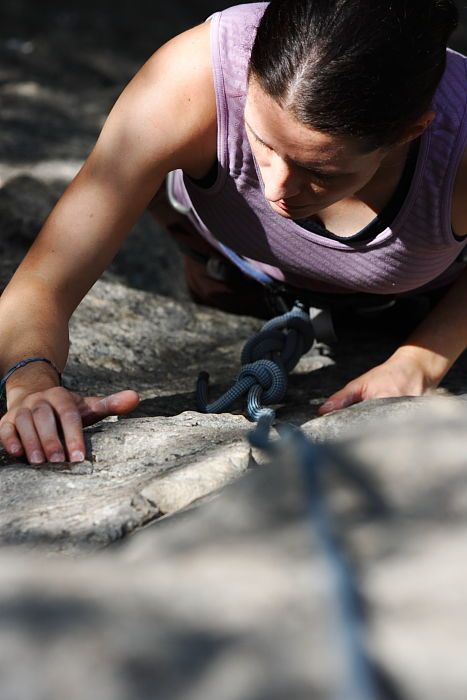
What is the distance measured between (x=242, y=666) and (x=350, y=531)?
168 millimetres

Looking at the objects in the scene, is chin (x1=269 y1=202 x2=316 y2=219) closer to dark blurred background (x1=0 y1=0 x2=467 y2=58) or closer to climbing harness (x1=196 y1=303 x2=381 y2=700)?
climbing harness (x1=196 y1=303 x2=381 y2=700)

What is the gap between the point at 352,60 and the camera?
1326mm

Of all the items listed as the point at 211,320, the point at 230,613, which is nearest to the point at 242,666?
the point at 230,613

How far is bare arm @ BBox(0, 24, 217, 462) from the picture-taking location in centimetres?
162

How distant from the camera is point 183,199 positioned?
6.70 ft

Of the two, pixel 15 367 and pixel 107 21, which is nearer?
pixel 15 367

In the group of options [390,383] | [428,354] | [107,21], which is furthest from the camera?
[107,21]

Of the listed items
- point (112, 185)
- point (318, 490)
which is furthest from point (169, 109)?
point (318, 490)

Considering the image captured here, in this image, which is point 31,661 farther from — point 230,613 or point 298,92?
point 298,92

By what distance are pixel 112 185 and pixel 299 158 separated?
0.40m

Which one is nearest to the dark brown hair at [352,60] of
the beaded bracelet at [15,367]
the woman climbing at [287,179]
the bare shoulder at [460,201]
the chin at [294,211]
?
the woman climbing at [287,179]

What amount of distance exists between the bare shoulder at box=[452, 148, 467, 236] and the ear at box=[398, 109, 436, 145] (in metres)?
0.20

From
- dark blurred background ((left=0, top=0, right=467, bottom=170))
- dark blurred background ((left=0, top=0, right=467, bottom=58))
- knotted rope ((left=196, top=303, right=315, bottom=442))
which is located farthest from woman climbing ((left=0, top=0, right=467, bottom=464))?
dark blurred background ((left=0, top=0, right=467, bottom=58))

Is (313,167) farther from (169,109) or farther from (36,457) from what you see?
(36,457)
